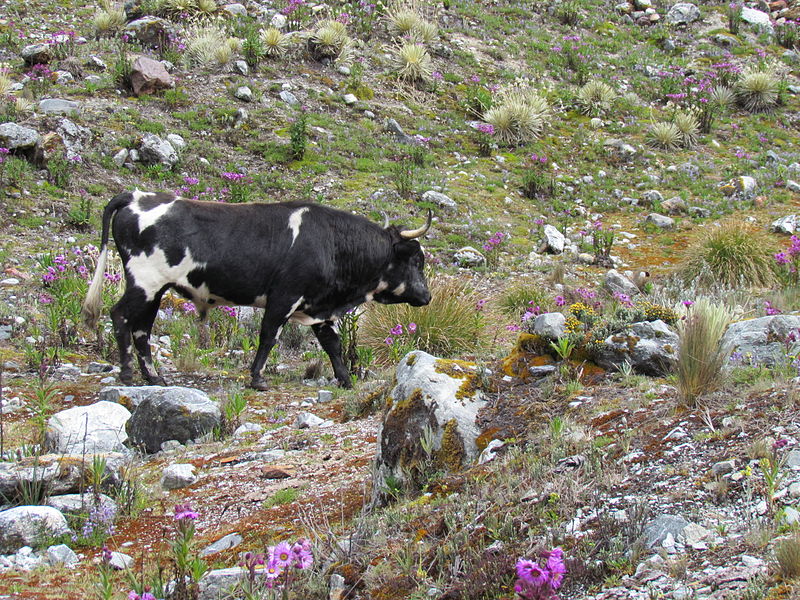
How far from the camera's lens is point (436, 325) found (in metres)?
9.82

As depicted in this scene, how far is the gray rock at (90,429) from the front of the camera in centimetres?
575

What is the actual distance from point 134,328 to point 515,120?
13.1 m

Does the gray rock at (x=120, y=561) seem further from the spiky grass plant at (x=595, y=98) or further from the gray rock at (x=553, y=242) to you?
the spiky grass plant at (x=595, y=98)

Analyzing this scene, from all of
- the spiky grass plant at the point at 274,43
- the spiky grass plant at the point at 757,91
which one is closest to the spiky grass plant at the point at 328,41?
the spiky grass plant at the point at 274,43

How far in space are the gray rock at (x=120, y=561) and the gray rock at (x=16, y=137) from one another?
11.5 meters

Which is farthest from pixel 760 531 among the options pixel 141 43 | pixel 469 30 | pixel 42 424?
pixel 469 30

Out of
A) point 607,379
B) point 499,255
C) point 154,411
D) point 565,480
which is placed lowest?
point 499,255

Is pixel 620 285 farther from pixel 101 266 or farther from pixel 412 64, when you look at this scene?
pixel 412 64

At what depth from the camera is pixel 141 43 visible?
18.8 m

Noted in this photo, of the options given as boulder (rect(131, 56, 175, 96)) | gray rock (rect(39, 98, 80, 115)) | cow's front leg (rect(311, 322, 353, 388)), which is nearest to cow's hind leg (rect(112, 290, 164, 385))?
cow's front leg (rect(311, 322, 353, 388))

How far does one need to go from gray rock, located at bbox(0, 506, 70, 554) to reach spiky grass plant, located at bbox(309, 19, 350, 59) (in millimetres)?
17192

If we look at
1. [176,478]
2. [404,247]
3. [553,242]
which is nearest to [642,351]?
[176,478]

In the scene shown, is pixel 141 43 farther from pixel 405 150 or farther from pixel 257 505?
pixel 257 505

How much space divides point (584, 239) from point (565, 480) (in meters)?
12.2
